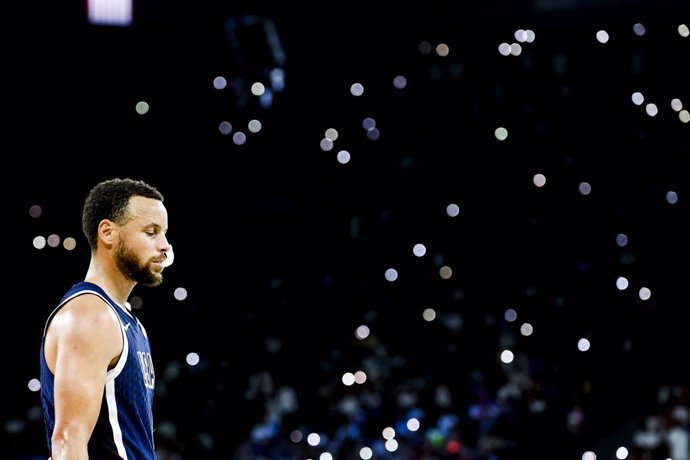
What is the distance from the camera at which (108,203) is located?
7.75ft

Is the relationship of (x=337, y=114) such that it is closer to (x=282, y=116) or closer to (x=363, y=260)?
(x=282, y=116)

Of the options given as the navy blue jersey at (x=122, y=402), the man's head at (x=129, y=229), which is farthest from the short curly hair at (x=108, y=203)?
the navy blue jersey at (x=122, y=402)

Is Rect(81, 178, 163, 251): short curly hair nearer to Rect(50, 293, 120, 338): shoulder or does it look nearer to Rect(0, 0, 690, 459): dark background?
Rect(50, 293, 120, 338): shoulder

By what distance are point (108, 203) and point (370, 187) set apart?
8.04 metres

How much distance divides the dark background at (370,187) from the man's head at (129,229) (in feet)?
21.5

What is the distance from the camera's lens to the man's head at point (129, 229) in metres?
2.34

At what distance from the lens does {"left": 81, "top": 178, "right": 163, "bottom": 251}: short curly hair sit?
2.35 metres

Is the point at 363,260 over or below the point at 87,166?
below

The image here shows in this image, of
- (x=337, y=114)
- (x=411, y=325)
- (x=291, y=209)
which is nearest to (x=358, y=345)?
(x=411, y=325)

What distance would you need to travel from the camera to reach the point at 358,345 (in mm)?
9898

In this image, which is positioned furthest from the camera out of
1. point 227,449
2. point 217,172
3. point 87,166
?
point 217,172

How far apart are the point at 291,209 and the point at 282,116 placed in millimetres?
971

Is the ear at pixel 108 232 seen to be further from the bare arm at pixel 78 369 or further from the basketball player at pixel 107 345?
the bare arm at pixel 78 369

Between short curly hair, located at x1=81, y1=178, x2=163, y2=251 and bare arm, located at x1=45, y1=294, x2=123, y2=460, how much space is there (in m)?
0.24
